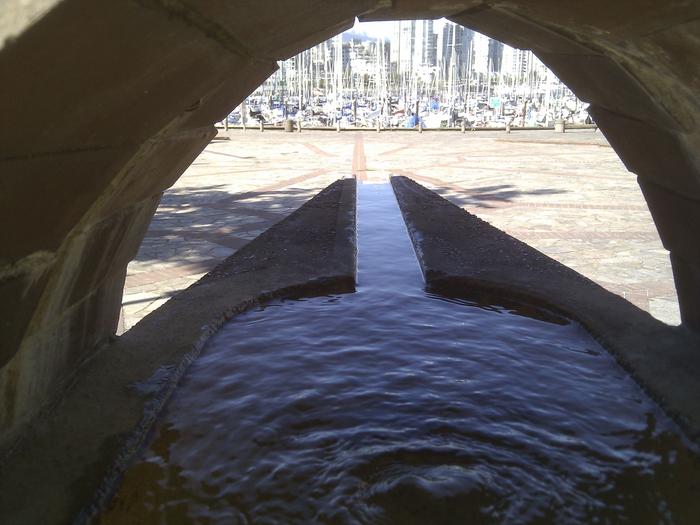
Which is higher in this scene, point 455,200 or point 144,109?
point 144,109

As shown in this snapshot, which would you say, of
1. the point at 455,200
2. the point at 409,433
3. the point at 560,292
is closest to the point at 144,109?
the point at 409,433

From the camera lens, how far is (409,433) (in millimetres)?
2229

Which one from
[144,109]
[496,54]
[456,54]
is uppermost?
[496,54]

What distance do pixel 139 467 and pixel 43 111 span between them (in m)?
1.21

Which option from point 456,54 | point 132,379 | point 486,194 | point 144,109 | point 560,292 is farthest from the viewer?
point 456,54

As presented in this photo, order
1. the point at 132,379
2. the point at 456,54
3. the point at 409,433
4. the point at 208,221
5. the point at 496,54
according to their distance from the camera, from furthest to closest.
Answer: the point at 496,54 < the point at 456,54 < the point at 208,221 < the point at 132,379 < the point at 409,433

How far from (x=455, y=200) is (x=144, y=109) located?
380 inches

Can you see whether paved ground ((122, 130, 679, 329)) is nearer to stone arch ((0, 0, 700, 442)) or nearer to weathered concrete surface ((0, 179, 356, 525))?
weathered concrete surface ((0, 179, 356, 525))

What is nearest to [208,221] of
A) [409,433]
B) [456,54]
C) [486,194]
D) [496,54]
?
[486,194]

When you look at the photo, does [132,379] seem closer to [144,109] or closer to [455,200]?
[144,109]

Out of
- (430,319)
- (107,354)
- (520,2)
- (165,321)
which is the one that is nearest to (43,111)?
(520,2)

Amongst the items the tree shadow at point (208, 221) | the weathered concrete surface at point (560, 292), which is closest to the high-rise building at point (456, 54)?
the tree shadow at point (208, 221)

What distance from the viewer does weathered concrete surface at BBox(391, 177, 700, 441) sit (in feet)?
8.24

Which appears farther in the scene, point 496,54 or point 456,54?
point 496,54
